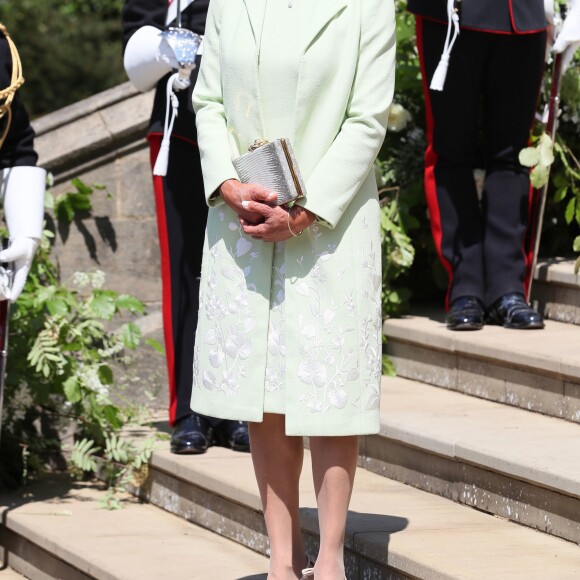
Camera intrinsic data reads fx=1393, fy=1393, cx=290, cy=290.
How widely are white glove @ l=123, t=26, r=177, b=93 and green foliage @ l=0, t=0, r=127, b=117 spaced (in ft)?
35.6

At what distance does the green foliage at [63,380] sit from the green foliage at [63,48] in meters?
10.3

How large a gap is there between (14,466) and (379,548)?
195 cm

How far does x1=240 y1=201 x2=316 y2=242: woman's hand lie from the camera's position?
3.11 m

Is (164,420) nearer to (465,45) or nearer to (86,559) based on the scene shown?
(86,559)

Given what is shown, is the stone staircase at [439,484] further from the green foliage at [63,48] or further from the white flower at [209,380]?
the green foliage at [63,48]

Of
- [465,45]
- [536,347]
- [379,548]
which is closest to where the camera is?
[379,548]

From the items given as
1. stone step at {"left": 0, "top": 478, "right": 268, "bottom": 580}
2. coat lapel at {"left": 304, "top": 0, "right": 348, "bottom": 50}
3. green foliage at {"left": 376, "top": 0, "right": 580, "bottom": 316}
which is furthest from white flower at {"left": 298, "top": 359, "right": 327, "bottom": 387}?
green foliage at {"left": 376, "top": 0, "right": 580, "bottom": 316}

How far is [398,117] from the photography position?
5.47m

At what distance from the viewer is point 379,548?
11.5 ft

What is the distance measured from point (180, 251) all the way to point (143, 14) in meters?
0.78

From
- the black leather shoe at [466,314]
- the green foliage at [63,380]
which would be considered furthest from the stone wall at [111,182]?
the black leather shoe at [466,314]

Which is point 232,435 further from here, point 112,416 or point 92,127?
point 92,127

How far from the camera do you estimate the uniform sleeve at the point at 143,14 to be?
4.50m

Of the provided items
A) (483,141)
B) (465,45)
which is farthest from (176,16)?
(483,141)
